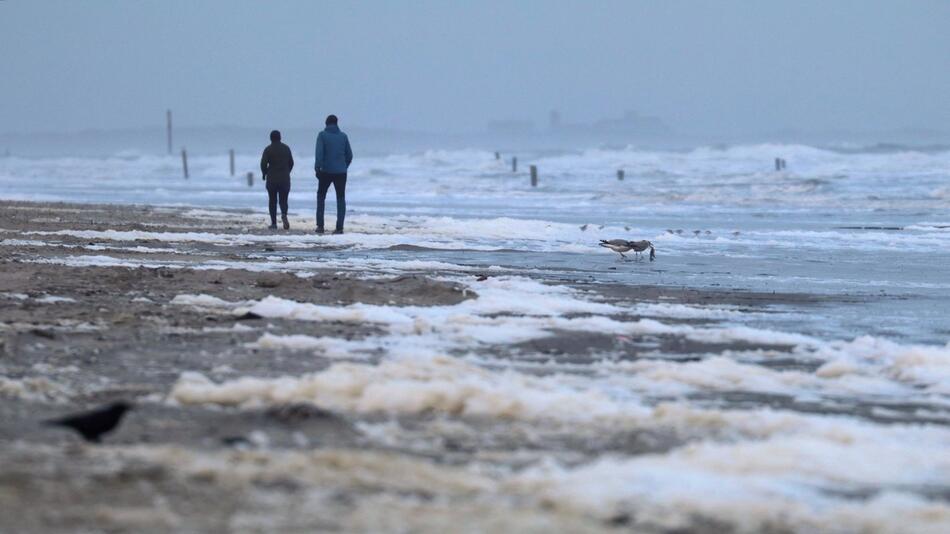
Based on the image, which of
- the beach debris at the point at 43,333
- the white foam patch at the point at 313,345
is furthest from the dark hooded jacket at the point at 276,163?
the white foam patch at the point at 313,345

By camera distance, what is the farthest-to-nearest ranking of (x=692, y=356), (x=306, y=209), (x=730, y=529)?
(x=306, y=209)
(x=692, y=356)
(x=730, y=529)

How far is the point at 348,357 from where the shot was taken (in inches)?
283

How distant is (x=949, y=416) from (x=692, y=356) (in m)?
1.86

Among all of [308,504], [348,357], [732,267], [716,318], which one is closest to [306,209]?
[732,267]

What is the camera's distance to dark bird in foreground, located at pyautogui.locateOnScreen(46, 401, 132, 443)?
491 cm

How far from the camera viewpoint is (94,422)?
16.3 ft

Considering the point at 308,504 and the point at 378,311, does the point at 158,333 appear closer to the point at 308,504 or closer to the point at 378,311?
the point at 378,311

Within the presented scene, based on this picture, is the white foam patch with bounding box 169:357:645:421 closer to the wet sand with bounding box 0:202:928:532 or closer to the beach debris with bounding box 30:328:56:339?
the wet sand with bounding box 0:202:928:532

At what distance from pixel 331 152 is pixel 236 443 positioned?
14844 millimetres

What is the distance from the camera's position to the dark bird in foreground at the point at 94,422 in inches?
Result: 193

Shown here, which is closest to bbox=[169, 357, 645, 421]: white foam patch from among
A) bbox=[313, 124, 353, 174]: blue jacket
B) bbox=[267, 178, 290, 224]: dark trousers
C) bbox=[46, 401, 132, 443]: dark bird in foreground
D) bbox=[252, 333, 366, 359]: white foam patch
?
bbox=[46, 401, 132, 443]: dark bird in foreground

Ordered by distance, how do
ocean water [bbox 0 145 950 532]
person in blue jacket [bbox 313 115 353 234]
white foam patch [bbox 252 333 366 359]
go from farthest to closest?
person in blue jacket [bbox 313 115 353 234] < white foam patch [bbox 252 333 366 359] < ocean water [bbox 0 145 950 532]

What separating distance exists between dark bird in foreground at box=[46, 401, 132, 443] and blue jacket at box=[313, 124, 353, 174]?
570 inches

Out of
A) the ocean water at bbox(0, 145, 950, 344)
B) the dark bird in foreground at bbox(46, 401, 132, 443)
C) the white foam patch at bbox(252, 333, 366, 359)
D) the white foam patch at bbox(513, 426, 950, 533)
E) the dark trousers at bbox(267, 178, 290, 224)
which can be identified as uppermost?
the dark trousers at bbox(267, 178, 290, 224)
